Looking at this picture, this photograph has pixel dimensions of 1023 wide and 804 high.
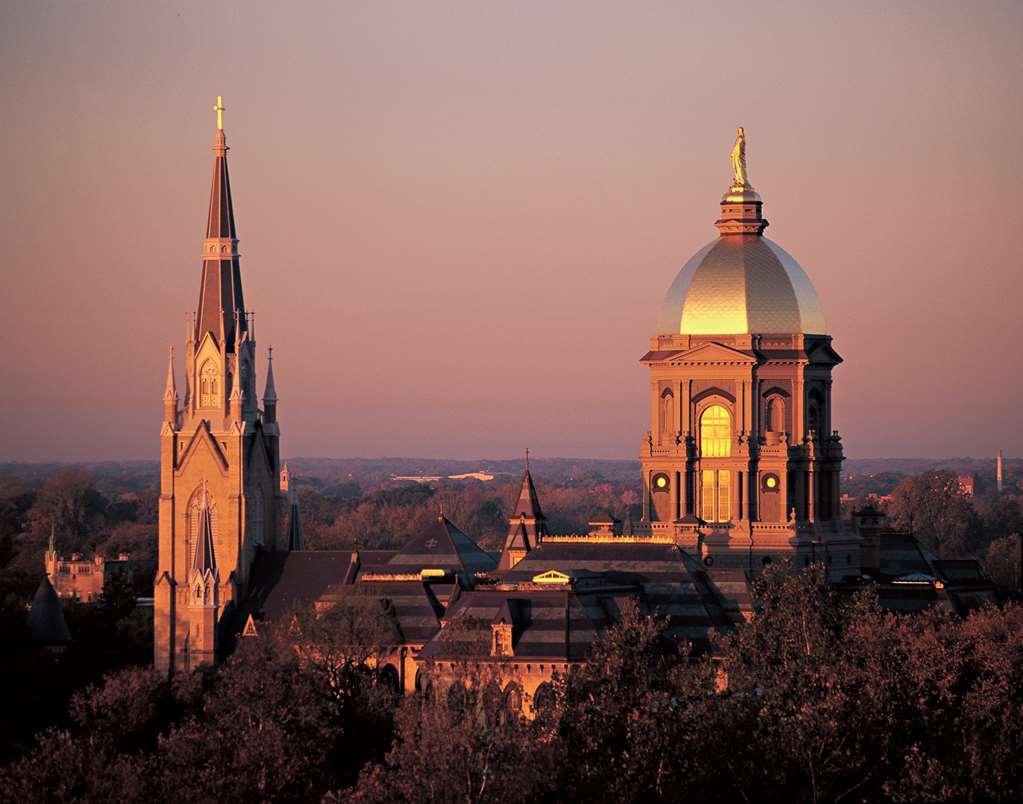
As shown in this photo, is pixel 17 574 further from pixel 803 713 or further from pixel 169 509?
pixel 803 713

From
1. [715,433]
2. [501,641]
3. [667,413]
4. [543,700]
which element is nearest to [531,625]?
[501,641]

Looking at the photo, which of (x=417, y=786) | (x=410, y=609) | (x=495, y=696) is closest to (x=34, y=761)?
(x=417, y=786)

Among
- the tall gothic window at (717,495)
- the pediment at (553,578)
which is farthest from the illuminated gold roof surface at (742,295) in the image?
the pediment at (553,578)

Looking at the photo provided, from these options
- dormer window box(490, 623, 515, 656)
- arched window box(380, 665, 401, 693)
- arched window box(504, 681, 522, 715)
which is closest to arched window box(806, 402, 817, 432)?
arched window box(380, 665, 401, 693)

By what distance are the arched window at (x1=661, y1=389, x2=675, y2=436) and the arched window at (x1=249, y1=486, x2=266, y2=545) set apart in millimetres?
21282

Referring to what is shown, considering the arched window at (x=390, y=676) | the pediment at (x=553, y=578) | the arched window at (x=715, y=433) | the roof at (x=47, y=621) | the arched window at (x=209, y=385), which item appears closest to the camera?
the arched window at (x=390, y=676)

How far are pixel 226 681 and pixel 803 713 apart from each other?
77.8 feet

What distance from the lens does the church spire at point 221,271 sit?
15000cm

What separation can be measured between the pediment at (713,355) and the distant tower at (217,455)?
890 inches

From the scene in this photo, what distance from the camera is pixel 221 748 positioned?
3789 inches

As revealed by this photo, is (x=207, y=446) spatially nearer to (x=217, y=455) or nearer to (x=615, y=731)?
(x=217, y=455)

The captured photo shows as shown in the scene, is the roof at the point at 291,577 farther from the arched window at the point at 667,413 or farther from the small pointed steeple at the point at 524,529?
the arched window at the point at 667,413

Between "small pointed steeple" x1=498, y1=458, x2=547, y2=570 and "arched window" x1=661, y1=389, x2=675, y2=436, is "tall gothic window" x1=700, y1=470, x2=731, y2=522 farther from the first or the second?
"small pointed steeple" x1=498, y1=458, x2=547, y2=570

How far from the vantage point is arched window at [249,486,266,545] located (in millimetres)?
148062
